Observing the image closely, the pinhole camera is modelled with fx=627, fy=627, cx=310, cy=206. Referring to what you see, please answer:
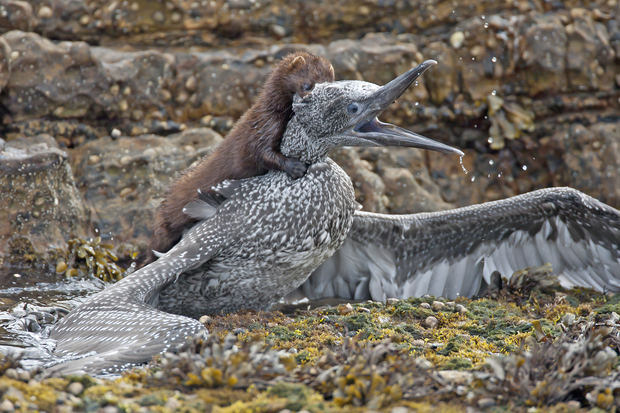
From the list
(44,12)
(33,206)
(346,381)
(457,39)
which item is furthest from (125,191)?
(346,381)

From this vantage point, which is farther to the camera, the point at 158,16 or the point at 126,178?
the point at 158,16

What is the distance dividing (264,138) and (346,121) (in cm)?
67

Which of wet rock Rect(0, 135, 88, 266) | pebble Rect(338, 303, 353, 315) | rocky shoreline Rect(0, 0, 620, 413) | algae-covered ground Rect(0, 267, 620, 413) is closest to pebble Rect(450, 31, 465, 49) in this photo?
rocky shoreline Rect(0, 0, 620, 413)

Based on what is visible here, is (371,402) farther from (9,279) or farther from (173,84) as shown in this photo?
(173,84)

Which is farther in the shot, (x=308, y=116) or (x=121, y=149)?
(x=121, y=149)

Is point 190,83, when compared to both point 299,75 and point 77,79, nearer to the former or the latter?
point 77,79

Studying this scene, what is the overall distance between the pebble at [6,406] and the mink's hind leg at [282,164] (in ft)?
8.73

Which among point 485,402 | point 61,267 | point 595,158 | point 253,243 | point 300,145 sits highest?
point 300,145

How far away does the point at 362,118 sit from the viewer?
16.3ft

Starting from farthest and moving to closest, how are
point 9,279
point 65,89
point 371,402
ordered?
1. point 65,89
2. point 9,279
3. point 371,402

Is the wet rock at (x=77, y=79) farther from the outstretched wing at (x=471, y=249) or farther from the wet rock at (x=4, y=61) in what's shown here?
the outstretched wing at (x=471, y=249)

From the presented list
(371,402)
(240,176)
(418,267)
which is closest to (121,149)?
(240,176)

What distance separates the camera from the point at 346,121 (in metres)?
4.98

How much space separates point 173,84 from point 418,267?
4235mm
